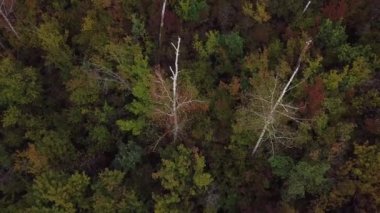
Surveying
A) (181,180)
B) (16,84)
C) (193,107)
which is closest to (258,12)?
(193,107)

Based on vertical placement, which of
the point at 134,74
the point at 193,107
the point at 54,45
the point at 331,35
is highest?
the point at 331,35

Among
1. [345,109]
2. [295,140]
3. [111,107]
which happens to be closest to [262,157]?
[295,140]

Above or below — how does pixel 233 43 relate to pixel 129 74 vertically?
above

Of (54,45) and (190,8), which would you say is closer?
(190,8)

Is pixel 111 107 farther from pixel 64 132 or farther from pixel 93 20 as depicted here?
pixel 93 20

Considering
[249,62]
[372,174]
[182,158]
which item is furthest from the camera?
[249,62]

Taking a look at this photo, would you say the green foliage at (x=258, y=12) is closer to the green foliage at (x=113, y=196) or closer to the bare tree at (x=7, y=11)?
the green foliage at (x=113, y=196)

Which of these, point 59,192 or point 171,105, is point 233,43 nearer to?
point 171,105

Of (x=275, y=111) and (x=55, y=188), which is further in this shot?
(x=55, y=188)
